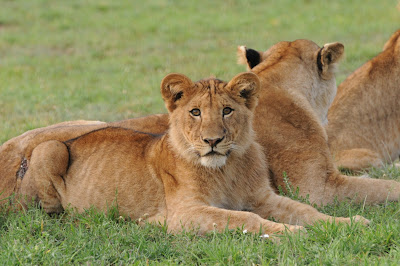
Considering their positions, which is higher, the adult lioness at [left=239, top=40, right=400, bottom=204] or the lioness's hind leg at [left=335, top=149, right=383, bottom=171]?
the adult lioness at [left=239, top=40, right=400, bottom=204]

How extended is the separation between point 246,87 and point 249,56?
115 centimetres

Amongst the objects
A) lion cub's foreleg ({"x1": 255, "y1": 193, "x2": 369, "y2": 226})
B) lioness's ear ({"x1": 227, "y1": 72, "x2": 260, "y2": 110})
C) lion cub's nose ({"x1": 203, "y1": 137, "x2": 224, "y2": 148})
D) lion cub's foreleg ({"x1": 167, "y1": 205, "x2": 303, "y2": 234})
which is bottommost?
lion cub's foreleg ({"x1": 255, "y1": 193, "x2": 369, "y2": 226})

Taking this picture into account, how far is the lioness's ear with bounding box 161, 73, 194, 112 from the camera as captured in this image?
438 centimetres

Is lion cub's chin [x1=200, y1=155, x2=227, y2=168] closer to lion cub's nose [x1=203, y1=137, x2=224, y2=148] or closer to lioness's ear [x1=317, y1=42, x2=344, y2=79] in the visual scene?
lion cub's nose [x1=203, y1=137, x2=224, y2=148]

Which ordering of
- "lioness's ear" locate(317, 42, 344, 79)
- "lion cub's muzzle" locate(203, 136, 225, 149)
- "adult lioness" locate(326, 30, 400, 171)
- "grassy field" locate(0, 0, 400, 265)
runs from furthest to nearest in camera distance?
"adult lioness" locate(326, 30, 400, 171)
"lioness's ear" locate(317, 42, 344, 79)
"lion cub's muzzle" locate(203, 136, 225, 149)
"grassy field" locate(0, 0, 400, 265)

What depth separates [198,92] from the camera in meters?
4.39

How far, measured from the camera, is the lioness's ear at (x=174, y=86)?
14.4 ft

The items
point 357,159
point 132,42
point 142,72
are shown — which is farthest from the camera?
point 132,42

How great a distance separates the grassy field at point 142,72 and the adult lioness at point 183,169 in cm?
16

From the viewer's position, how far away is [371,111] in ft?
21.3

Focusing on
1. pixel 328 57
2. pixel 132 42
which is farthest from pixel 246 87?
pixel 132 42

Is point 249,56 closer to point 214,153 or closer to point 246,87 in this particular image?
point 246,87

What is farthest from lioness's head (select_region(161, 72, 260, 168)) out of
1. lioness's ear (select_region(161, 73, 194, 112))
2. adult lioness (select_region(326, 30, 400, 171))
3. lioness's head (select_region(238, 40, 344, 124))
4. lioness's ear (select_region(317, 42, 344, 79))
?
adult lioness (select_region(326, 30, 400, 171))

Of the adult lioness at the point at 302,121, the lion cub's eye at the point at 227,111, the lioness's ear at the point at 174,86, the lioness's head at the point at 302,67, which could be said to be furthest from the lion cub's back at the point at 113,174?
the lioness's head at the point at 302,67
